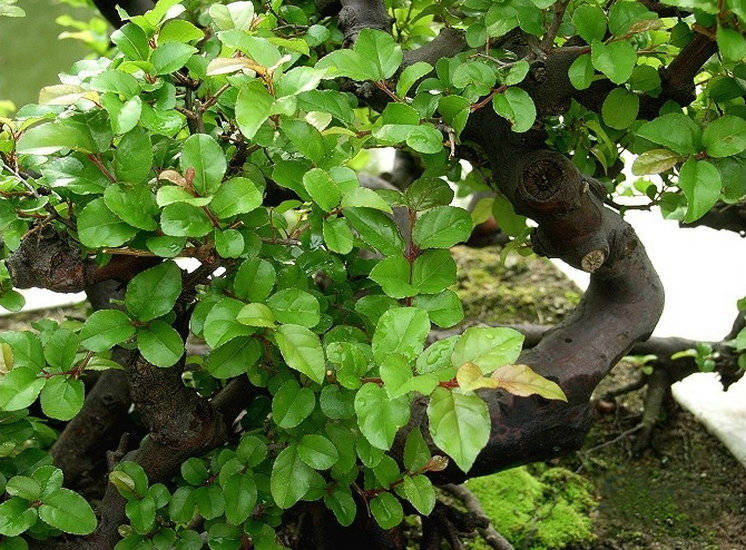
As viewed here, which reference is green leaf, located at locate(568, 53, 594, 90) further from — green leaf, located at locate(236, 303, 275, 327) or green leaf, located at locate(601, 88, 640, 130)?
green leaf, located at locate(236, 303, 275, 327)

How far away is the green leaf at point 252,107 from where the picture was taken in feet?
Result: 2.14

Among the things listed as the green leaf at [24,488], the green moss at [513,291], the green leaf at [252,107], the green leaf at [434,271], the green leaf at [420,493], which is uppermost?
the green leaf at [252,107]

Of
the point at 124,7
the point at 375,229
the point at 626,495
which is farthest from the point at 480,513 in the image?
the point at 124,7

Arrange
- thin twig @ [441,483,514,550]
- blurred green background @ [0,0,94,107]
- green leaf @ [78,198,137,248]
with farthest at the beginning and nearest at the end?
blurred green background @ [0,0,94,107], thin twig @ [441,483,514,550], green leaf @ [78,198,137,248]

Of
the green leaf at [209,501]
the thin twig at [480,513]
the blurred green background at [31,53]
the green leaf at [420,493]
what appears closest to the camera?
the green leaf at [420,493]

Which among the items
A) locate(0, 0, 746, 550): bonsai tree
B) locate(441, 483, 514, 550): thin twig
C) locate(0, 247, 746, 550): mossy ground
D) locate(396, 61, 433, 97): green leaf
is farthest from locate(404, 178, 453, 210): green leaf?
locate(0, 247, 746, 550): mossy ground

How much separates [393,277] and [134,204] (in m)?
0.24

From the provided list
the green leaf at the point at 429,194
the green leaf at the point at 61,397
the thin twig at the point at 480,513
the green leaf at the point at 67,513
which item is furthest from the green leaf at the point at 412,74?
the thin twig at the point at 480,513

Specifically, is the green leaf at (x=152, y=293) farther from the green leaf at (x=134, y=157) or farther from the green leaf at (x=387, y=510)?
the green leaf at (x=387, y=510)

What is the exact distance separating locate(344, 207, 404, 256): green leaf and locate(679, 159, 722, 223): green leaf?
0.26 meters

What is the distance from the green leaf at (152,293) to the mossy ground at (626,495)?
797 millimetres

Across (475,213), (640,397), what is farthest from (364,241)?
(640,397)

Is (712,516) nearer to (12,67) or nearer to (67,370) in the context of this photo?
(67,370)

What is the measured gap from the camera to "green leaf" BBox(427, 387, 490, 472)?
592 mm
